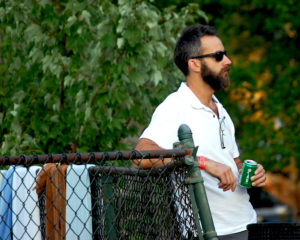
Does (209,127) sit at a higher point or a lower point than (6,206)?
higher

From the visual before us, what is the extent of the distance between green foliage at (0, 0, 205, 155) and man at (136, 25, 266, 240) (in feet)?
4.97

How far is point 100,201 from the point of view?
3.36 metres

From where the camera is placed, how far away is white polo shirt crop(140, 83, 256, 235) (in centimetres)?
351

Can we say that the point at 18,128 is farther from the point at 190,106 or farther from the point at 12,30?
the point at 190,106

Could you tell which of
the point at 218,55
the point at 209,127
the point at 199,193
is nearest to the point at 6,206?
the point at 199,193

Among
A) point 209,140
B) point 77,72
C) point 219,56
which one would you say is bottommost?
point 209,140

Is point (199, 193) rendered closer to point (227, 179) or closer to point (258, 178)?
point (227, 179)

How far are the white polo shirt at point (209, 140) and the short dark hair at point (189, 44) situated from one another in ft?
0.87

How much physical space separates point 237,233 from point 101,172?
2.75ft

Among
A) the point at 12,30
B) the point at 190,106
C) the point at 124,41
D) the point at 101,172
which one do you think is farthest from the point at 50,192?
the point at 12,30

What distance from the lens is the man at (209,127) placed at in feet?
11.4

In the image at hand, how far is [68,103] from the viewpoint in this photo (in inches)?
231

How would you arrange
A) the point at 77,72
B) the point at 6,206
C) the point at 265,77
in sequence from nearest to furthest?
the point at 6,206 < the point at 77,72 < the point at 265,77

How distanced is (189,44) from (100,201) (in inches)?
45.0
